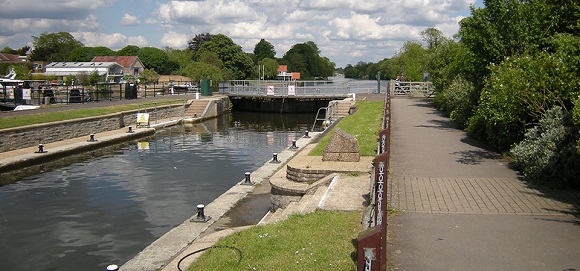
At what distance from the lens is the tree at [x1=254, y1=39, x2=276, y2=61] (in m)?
161

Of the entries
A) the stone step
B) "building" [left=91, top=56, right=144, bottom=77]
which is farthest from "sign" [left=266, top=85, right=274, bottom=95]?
"building" [left=91, top=56, right=144, bottom=77]

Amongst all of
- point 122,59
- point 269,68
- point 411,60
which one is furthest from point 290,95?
point 269,68

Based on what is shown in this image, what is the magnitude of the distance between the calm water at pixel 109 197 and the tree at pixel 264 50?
13364cm

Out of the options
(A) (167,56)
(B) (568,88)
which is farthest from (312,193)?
(A) (167,56)

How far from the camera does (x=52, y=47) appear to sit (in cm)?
14525

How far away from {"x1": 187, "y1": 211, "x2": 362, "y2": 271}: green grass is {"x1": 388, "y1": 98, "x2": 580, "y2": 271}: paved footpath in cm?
73

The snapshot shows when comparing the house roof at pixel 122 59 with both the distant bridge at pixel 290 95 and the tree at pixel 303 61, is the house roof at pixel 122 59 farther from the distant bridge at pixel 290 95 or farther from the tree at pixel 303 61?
the distant bridge at pixel 290 95

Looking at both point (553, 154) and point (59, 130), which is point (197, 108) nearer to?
point (59, 130)

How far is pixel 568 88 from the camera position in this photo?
12305 mm

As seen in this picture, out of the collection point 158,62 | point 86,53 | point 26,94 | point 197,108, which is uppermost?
point 86,53

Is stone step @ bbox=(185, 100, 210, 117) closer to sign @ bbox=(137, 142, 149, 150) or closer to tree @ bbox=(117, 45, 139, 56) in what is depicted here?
sign @ bbox=(137, 142, 149, 150)

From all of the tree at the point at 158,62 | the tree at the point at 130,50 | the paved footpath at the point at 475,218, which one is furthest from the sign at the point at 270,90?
the tree at the point at 130,50

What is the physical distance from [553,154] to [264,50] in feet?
507

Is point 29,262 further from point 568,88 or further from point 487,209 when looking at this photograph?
point 568,88
